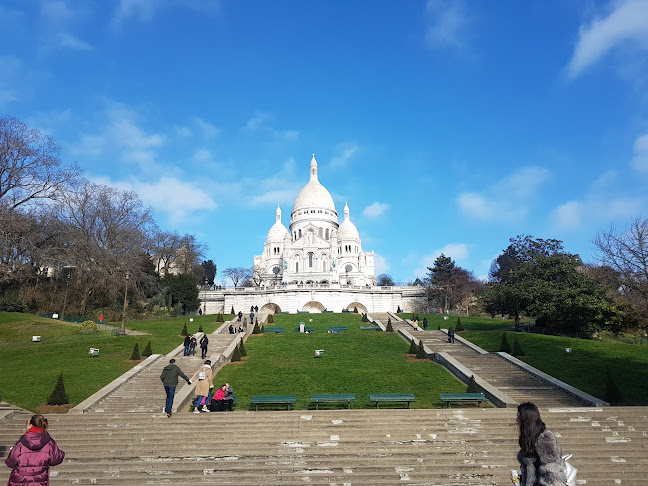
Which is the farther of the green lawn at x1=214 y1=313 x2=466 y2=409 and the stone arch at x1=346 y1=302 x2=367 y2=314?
the stone arch at x1=346 y1=302 x2=367 y2=314

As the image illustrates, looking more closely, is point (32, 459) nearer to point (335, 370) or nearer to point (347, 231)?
point (335, 370)

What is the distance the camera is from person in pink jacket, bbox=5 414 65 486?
5672 millimetres

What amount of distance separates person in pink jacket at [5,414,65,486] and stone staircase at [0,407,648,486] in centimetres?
570

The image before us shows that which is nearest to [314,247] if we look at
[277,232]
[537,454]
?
[277,232]

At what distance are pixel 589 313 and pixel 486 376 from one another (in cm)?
1816

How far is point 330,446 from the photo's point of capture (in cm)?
1245

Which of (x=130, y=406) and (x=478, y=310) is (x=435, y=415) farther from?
(x=478, y=310)

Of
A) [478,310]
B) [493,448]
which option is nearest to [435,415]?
[493,448]

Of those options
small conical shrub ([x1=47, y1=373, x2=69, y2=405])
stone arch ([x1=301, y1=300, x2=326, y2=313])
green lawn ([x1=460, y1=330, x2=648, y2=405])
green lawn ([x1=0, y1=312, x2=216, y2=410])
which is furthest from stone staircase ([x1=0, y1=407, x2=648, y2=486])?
stone arch ([x1=301, y1=300, x2=326, y2=313])

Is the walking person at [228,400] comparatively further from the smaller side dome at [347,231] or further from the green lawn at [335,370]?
the smaller side dome at [347,231]

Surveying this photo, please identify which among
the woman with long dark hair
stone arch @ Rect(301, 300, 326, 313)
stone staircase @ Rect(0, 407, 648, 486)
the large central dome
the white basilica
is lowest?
stone staircase @ Rect(0, 407, 648, 486)

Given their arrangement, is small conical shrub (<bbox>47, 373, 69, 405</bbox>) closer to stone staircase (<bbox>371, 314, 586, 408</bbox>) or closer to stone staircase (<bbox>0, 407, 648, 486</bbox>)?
stone staircase (<bbox>0, 407, 648, 486</bbox>)

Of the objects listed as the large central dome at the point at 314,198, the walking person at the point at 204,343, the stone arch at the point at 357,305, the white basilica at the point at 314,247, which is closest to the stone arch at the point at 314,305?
the stone arch at the point at 357,305

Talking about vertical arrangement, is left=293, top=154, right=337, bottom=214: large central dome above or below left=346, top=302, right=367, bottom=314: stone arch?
above
